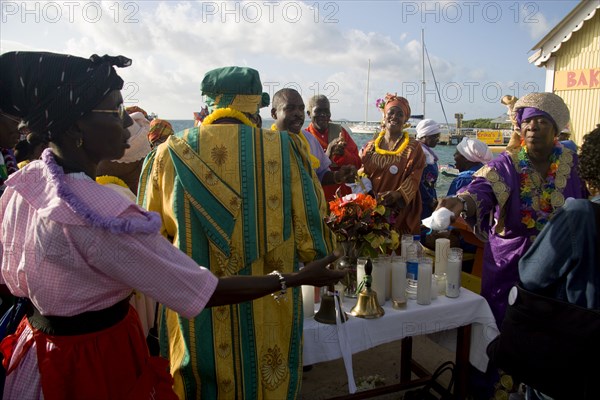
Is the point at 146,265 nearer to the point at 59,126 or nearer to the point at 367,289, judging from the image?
the point at 59,126

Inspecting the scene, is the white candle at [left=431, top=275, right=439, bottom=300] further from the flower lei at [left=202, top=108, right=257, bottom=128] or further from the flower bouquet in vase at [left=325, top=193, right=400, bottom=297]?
the flower lei at [left=202, top=108, right=257, bottom=128]

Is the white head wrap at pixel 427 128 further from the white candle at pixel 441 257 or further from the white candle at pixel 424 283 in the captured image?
the white candle at pixel 424 283

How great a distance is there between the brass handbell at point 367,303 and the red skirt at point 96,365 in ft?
4.43

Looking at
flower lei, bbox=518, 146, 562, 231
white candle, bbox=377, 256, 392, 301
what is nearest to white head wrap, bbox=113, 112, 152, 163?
white candle, bbox=377, 256, 392, 301

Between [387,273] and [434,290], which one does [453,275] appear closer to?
[434,290]

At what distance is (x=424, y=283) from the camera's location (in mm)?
2787

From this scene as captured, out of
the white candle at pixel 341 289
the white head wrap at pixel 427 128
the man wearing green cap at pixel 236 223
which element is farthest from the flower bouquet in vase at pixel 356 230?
the white head wrap at pixel 427 128

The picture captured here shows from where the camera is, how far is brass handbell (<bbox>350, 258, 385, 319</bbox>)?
2.64 m

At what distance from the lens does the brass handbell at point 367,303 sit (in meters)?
2.64

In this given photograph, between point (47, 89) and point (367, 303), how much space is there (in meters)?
1.97

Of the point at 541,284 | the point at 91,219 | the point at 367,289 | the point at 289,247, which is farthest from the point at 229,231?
the point at 541,284

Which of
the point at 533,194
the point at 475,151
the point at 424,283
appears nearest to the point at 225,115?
the point at 424,283

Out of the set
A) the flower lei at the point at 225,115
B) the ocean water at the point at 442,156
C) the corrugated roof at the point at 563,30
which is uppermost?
the corrugated roof at the point at 563,30

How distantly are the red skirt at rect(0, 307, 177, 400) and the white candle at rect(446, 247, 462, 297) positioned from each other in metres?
1.98
